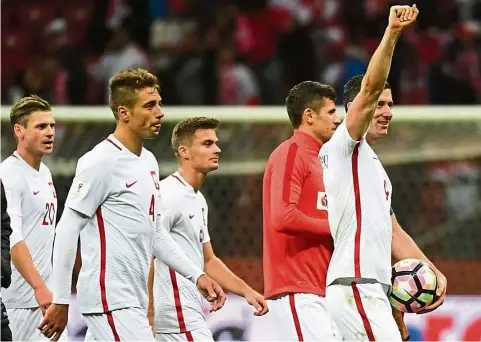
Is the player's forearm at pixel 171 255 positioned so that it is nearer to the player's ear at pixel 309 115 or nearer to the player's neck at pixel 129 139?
the player's neck at pixel 129 139

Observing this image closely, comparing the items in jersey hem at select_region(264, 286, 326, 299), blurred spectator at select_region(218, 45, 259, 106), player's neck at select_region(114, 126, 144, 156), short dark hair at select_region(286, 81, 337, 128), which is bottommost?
jersey hem at select_region(264, 286, 326, 299)

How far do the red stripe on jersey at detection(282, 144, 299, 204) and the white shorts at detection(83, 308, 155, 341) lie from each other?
3.58 feet

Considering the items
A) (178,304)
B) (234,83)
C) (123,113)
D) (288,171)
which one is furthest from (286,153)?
(234,83)

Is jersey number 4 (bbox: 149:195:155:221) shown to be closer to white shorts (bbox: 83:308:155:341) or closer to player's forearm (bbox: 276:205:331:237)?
white shorts (bbox: 83:308:155:341)

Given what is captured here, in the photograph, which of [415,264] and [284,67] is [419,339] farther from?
[284,67]

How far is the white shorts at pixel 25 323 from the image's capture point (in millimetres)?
7267

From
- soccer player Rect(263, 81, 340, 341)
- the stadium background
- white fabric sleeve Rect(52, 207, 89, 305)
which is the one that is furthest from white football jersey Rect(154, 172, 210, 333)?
the stadium background

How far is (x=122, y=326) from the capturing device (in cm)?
597

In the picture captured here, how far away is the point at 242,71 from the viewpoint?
1364 cm

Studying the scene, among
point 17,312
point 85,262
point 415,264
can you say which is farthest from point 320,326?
point 17,312

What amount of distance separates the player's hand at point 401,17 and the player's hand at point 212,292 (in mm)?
1708

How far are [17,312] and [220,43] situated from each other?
7239 mm

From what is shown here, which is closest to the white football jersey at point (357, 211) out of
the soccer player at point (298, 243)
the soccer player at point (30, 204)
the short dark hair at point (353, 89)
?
the short dark hair at point (353, 89)

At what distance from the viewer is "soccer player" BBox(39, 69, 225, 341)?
5.94 m
